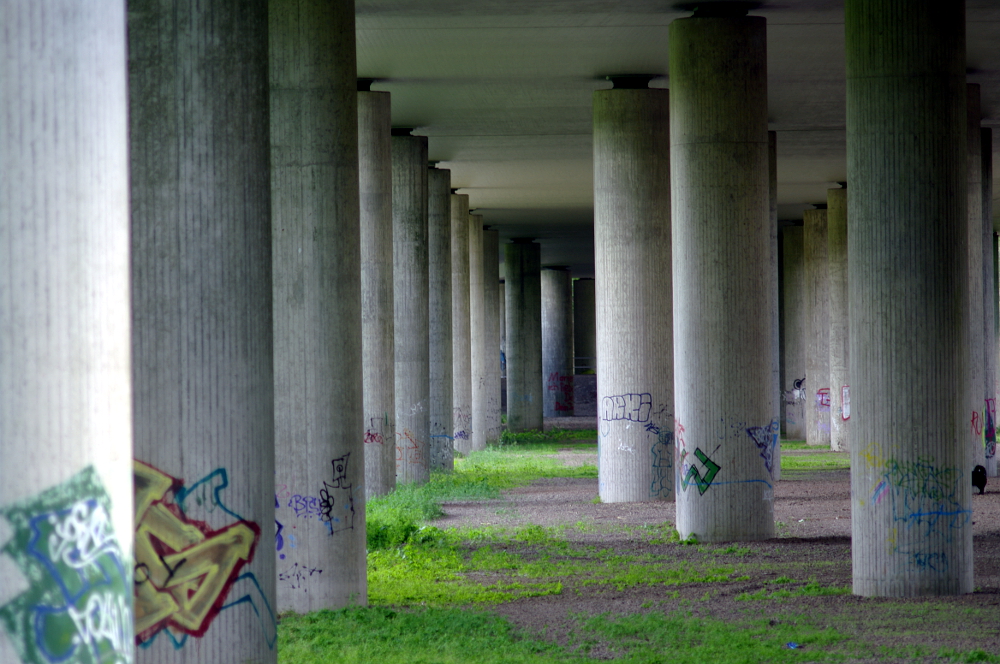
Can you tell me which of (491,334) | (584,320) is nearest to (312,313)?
(491,334)

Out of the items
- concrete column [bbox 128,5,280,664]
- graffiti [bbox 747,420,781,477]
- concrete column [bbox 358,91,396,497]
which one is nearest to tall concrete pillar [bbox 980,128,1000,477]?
graffiti [bbox 747,420,781,477]

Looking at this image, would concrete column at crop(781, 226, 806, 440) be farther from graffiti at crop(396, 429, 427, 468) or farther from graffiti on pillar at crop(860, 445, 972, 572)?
graffiti on pillar at crop(860, 445, 972, 572)

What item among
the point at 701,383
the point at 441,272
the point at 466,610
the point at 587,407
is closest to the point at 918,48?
the point at 701,383

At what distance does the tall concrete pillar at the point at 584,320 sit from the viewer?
77875 mm

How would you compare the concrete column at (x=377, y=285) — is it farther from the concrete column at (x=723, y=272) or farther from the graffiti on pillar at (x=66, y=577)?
the graffiti on pillar at (x=66, y=577)

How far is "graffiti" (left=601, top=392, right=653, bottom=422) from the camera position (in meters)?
22.3

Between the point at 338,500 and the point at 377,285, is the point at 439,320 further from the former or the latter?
the point at 338,500

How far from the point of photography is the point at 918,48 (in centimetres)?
1255

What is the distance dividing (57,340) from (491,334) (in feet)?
136

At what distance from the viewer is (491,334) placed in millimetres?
46688

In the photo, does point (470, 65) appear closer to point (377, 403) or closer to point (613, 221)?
point (613, 221)

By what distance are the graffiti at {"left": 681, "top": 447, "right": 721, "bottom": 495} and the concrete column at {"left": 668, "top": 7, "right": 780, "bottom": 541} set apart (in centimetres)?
2

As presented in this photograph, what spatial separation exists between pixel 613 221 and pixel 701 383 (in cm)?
599

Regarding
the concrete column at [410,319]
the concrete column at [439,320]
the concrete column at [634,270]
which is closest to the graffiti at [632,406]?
the concrete column at [634,270]
